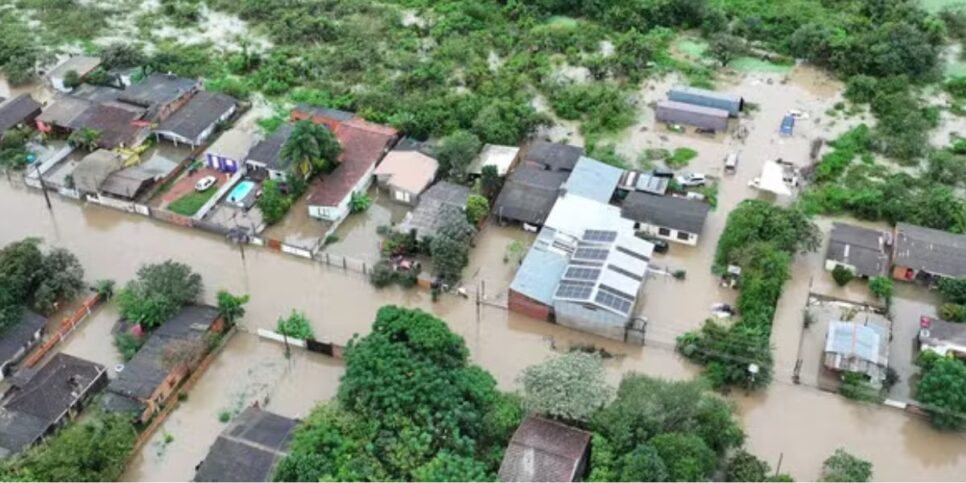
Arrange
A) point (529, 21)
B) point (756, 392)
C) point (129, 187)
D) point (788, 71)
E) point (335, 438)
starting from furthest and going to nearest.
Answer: point (529, 21) → point (788, 71) → point (129, 187) → point (756, 392) → point (335, 438)

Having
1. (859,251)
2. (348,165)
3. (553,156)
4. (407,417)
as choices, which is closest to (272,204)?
(348,165)

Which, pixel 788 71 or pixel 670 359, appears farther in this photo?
pixel 788 71

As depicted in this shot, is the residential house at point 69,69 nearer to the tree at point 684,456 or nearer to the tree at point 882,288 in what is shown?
the tree at point 684,456

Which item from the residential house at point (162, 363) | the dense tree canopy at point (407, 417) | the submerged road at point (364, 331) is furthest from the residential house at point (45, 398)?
the dense tree canopy at point (407, 417)

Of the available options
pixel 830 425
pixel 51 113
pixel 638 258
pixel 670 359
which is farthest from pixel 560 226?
pixel 51 113

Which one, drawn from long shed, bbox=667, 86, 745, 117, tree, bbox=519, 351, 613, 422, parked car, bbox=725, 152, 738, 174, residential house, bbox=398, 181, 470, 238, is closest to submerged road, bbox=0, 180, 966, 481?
residential house, bbox=398, 181, 470, 238

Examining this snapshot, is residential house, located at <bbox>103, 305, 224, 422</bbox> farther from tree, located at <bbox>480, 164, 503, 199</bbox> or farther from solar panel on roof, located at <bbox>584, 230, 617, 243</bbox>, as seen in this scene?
solar panel on roof, located at <bbox>584, 230, 617, 243</bbox>

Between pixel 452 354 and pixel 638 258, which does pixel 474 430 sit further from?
pixel 638 258
